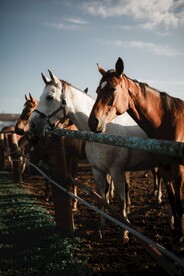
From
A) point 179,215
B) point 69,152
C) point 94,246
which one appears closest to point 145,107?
point 179,215

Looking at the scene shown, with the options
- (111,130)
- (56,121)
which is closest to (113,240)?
(111,130)

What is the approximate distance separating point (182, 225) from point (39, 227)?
6.78ft

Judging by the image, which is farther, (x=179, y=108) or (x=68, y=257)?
(x=179, y=108)

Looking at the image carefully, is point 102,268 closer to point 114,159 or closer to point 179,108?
Answer: point 114,159

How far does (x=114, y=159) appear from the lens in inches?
138

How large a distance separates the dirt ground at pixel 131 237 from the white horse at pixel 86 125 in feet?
1.34

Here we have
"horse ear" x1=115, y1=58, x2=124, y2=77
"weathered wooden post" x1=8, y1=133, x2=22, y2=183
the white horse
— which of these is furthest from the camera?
"weathered wooden post" x1=8, y1=133, x2=22, y2=183

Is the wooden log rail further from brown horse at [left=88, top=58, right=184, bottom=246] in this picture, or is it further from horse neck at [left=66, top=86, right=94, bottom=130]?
horse neck at [left=66, top=86, right=94, bottom=130]

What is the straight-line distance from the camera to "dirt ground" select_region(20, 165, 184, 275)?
8.38ft

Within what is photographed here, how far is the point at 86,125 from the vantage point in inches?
149

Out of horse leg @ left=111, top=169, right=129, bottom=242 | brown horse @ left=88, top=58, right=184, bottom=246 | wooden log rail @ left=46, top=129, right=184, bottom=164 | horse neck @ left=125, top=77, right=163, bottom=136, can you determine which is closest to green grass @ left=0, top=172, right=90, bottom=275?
horse leg @ left=111, top=169, right=129, bottom=242

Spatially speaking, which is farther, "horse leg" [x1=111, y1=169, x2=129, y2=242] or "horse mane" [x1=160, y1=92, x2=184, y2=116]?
"horse leg" [x1=111, y1=169, x2=129, y2=242]

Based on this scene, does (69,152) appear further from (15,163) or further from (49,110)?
(15,163)

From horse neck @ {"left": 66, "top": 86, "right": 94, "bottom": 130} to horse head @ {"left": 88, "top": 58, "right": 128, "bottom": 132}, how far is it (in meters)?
0.87
